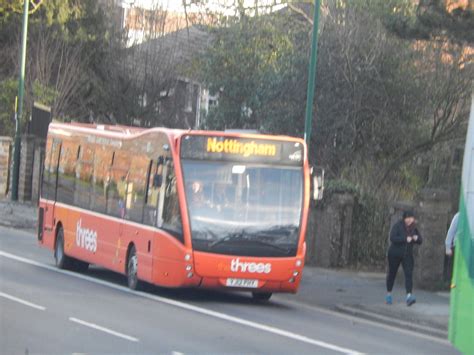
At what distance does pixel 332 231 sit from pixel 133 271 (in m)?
7.42

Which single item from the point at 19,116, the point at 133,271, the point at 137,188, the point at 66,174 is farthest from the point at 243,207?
the point at 19,116

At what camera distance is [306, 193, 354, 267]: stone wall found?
25016 mm

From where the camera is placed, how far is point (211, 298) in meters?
18.9

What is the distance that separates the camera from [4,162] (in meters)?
42.2

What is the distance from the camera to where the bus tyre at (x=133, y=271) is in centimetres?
1875

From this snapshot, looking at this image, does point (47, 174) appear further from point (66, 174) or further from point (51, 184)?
point (66, 174)

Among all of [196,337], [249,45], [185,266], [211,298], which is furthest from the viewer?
[249,45]

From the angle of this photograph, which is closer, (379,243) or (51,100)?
(379,243)

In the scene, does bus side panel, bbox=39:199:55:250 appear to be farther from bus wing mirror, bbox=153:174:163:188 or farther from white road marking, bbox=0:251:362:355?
bus wing mirror, bbox=153:174:163:188

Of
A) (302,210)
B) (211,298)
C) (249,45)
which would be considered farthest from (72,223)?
(249,45)

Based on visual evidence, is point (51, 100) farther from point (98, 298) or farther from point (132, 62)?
point (98, 298)

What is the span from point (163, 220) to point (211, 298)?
200 cm

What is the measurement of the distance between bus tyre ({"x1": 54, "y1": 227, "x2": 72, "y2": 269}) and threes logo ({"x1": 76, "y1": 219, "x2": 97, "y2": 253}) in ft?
2.86

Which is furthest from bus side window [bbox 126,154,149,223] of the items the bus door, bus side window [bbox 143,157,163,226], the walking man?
the walking man
